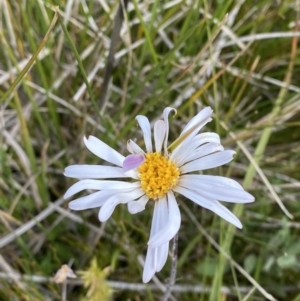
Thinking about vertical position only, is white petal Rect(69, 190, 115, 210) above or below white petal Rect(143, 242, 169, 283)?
above

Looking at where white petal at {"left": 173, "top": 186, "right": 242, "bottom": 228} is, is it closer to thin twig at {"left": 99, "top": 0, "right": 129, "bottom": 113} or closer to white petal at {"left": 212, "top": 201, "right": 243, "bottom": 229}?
white petal at {"left": 212, "top": 201, "right": 243, "bottom": 229}

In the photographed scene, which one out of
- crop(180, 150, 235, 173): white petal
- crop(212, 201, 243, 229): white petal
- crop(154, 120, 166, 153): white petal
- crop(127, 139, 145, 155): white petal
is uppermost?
crop(154, 120, 166, 153): white petal

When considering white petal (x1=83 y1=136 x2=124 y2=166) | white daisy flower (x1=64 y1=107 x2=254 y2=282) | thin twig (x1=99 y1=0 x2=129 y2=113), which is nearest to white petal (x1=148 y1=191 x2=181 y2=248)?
white daisy flower (x1=64 y1=107 x2=254 y2=282)

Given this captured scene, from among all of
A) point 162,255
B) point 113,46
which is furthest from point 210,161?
point 113,46

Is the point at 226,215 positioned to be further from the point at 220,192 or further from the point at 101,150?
the point at 101,150

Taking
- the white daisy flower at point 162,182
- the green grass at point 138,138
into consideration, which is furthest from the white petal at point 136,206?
the green grass at point 138,138

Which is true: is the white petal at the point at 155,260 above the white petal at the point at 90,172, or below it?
below

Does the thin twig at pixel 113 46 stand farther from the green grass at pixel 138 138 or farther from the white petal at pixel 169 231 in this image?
the white petal at pixel 169 231

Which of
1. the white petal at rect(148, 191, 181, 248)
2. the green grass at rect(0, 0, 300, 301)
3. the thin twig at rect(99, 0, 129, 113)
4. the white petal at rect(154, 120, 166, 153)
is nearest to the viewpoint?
the white petal at rect(148, 191, 181, 248)
